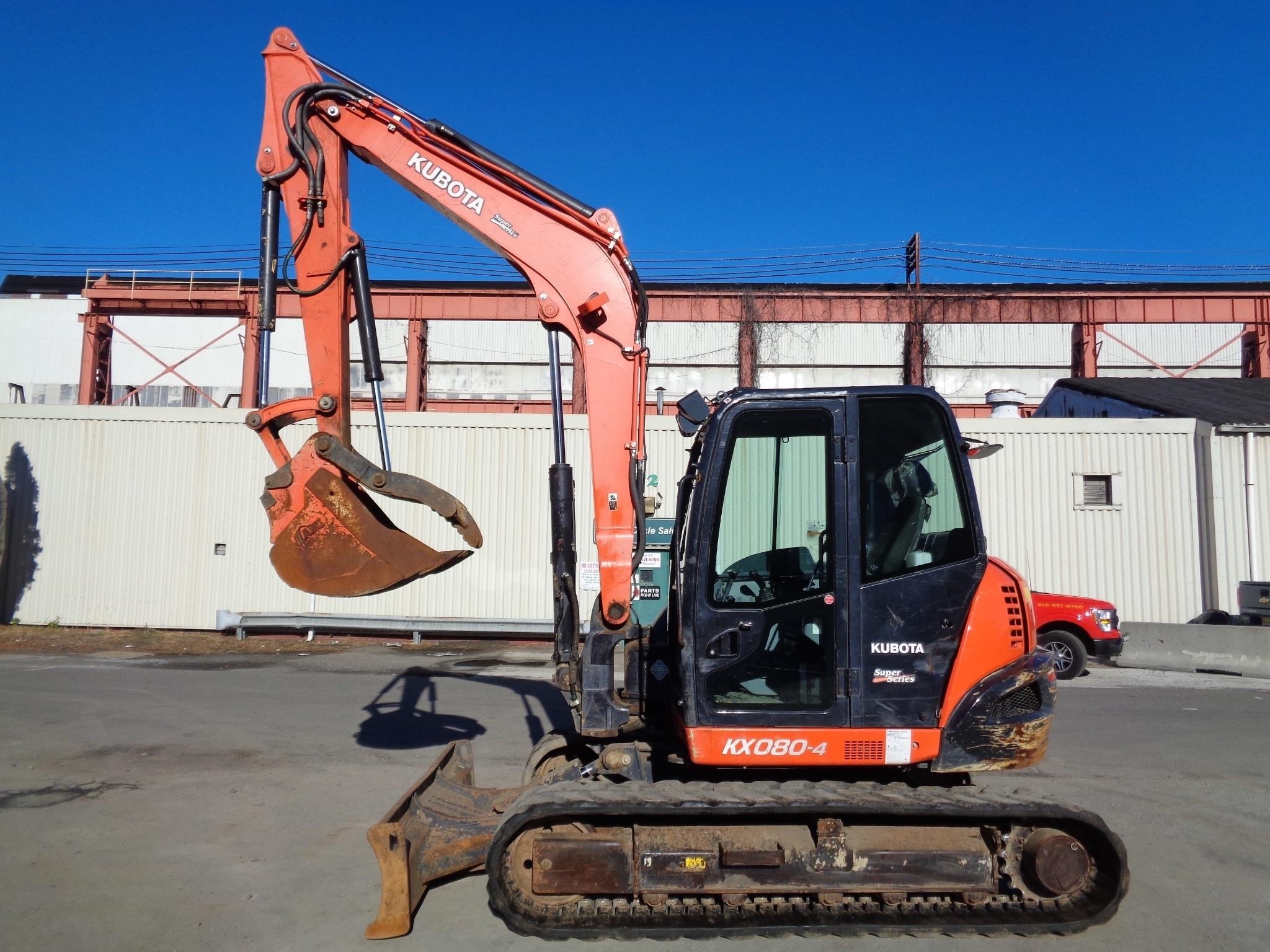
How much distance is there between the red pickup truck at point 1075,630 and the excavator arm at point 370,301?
382 inches

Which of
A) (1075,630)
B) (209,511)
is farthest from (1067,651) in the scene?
(209,511)

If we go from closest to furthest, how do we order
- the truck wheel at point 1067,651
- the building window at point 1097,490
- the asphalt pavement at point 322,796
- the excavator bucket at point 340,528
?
the asphalt pavement at point 322,796 < the excavator bucket at point 340,528 < the truck wheel at point 1067,651 < the building window at point 1097,490

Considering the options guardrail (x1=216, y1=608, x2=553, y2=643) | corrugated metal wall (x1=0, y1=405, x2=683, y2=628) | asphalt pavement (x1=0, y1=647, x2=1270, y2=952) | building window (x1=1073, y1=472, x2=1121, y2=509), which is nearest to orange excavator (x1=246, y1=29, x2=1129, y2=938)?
asphalt pavement (x1=0, y1=647, x2=1270, y2=952)

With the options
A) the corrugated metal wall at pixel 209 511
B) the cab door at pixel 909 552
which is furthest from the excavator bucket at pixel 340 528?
the corrugated metal wall at pixel 209 511

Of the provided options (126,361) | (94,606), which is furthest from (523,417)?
(126,361)

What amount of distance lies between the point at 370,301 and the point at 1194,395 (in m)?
19.5

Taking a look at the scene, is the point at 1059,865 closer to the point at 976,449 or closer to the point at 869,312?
the point at 976,449

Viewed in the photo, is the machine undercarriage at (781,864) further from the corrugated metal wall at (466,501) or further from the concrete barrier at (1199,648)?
the corrugated metal wall at (466,501)

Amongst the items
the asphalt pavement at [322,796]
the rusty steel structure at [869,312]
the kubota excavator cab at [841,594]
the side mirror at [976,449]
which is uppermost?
the rusty steel structure at [869,312]

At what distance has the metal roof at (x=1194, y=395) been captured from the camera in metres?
17.1

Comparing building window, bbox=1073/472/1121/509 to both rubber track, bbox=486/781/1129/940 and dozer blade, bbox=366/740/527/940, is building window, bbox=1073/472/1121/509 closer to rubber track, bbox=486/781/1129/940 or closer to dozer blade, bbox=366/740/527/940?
rubber track, bbox=486/781/1129/940

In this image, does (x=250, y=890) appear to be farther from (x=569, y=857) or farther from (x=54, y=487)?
(x=54, y=487)

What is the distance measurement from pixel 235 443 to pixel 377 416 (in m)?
12.9

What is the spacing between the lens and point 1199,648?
1356 centimetres
